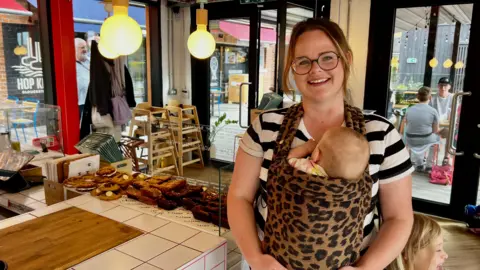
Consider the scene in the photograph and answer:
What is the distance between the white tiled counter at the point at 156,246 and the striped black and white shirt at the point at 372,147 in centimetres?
51

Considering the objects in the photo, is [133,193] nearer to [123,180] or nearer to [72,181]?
[123,180]

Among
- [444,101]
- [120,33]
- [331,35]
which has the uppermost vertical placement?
[120,33]

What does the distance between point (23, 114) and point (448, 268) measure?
3951 millimetres

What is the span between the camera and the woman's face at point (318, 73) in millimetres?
1085

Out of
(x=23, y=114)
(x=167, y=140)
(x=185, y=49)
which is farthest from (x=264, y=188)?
(x=185, y=49)

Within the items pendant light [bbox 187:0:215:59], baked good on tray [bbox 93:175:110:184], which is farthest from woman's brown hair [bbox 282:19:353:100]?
pendant light [bbox 187:0:215:59]

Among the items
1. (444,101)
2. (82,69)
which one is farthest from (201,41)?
(444,101)

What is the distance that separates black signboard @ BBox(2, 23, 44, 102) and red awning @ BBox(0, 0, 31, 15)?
0.15 meters

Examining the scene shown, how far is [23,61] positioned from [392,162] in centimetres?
452

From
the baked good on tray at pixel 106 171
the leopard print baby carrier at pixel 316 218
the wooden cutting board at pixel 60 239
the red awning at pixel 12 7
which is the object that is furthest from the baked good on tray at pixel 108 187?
the red awning at pixel 12 7

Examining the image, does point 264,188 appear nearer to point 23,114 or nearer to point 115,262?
point 115,262

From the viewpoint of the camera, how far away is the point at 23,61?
439cm

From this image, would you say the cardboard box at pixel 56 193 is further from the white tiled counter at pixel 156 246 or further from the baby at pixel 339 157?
the baby at pixel 339 157

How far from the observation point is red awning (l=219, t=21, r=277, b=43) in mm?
5254
